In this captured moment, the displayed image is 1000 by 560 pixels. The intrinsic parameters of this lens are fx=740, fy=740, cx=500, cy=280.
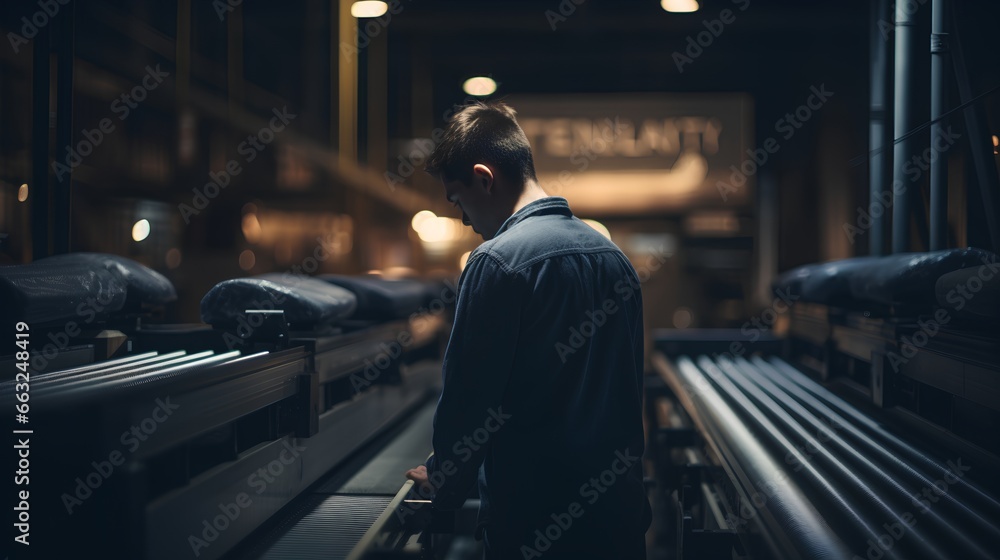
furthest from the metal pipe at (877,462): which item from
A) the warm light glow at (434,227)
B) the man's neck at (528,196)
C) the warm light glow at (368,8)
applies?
the warm light glow at (434,227)

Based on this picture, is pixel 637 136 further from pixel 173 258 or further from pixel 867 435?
pixel 867 435

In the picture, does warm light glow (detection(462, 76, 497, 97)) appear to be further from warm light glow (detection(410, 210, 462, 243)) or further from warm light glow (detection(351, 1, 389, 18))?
warm light glow (detection(351, 1, 389, 18))

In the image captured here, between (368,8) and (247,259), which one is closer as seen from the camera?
(368,8)

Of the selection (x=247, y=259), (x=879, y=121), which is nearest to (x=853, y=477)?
(x=879, y=121)

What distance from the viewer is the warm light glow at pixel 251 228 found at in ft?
18.1

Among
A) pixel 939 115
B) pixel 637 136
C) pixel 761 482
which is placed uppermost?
pixel 637 136

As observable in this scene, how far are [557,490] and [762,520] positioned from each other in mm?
370

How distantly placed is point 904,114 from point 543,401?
1.66 meters

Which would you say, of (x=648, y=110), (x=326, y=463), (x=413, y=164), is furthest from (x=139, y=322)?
(x=648, y=110)

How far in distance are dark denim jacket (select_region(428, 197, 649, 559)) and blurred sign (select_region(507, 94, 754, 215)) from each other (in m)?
4.84

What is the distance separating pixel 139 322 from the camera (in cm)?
193

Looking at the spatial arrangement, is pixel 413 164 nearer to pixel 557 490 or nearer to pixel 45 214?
pixel 45 214

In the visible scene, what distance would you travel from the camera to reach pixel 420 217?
708 centimetres

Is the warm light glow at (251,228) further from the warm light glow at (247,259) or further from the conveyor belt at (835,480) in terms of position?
the conveyor belt at (835,480)
